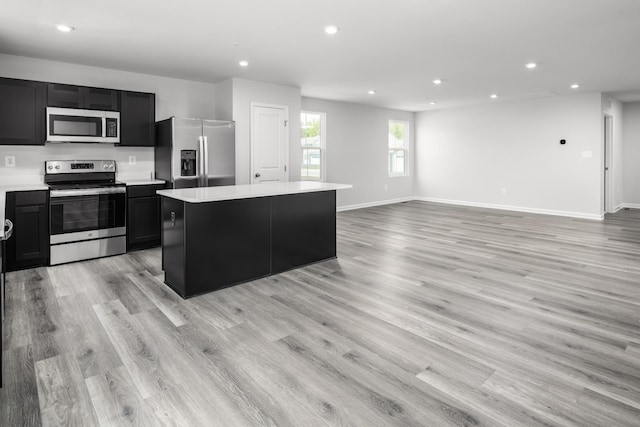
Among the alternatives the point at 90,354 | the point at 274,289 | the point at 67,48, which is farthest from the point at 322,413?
the point at 67,48

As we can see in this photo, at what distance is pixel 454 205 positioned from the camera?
30.7ft

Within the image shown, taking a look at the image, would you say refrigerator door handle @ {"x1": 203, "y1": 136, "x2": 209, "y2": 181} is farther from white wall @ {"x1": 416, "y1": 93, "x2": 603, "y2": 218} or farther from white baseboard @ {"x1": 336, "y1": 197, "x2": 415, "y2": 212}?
white wall @ {"x1": 416, "y1": 93, "x2": 603, "y2": 218}

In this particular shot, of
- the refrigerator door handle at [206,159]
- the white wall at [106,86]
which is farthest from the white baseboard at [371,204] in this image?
the refrigerator door handle at [206,159]

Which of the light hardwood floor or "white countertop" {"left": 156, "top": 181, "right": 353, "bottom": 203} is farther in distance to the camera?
"white countertop" {"left": 156, "top": 181, "right": 353, "bottom": 203}

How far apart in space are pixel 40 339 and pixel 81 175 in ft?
9.35

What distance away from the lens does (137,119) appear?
5.02 meters

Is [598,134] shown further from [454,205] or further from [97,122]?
[97,122]

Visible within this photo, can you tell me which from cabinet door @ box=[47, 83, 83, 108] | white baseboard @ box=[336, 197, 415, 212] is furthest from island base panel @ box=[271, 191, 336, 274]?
white baseboard @ box=[336, 197, 415, 212]

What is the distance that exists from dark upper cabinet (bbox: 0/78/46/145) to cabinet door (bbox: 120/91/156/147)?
833 millimetres

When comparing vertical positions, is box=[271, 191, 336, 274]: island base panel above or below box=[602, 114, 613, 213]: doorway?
below

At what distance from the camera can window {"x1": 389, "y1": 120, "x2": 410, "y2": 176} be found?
9.69 meters

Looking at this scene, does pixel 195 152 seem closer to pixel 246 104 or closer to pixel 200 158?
pixel 200 158

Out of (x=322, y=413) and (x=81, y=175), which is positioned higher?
(x=81, y=175)

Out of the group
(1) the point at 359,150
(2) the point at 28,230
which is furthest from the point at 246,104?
(1) the point at 359,150
